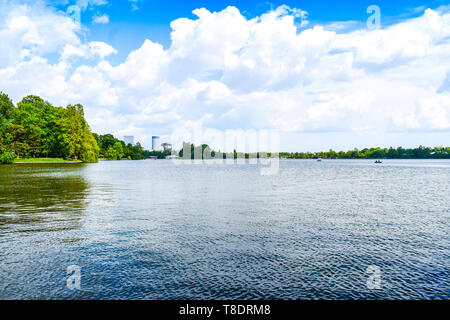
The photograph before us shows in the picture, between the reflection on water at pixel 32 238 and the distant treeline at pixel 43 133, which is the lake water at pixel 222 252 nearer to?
the reflection on water at pixel 32 238

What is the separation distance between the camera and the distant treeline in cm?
12175

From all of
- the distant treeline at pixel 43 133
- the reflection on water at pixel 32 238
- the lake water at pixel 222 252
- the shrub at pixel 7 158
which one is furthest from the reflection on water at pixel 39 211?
the distant treeline at pixel 43 133

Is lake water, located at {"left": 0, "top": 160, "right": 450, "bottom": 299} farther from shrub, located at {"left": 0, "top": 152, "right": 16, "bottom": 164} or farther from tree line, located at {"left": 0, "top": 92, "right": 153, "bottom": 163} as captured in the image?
tree line, located at {"left": 0, "top": 92, "right": 153, "bottom": 163}

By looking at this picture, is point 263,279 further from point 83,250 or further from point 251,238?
point 83,250

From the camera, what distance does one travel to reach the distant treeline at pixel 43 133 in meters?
122

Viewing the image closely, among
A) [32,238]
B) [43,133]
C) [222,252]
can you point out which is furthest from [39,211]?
[43,133]

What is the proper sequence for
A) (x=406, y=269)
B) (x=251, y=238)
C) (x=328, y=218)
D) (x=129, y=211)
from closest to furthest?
(x=406, y=269) < (x=251, y=238) < (x=328, y=218) < (x=129, y=211)

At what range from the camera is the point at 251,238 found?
16.8 m

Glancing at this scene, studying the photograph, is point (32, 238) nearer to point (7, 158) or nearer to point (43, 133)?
point (7, 158)

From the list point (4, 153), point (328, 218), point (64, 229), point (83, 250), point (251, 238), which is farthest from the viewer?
point (4, 153)

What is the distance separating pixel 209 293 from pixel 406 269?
8.20m

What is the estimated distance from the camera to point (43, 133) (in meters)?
131

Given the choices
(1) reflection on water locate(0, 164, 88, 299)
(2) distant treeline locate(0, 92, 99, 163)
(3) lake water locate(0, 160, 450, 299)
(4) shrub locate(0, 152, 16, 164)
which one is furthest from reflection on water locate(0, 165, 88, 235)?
(2) distant treeline locate(0, 92, 99, 163)
